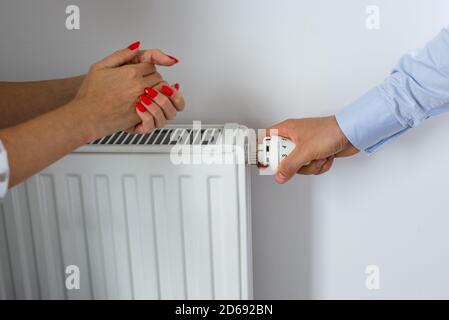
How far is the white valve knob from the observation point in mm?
735

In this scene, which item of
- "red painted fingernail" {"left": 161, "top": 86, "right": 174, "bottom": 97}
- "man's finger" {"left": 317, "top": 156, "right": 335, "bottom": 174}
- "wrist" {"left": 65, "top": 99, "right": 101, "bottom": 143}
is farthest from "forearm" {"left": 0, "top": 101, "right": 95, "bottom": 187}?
"man's finger" {"left": 317, "top": 156, "right": 335, "bottom": 174}

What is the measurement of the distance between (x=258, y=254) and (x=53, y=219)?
0.34 metres

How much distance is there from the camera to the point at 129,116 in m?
0.69

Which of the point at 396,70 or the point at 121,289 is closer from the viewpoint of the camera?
the point at 396,70

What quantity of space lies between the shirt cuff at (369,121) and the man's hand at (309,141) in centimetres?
2

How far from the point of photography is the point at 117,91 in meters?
0.68

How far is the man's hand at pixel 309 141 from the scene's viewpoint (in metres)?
0.74

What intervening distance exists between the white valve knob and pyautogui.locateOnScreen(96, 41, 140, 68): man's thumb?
210 mm

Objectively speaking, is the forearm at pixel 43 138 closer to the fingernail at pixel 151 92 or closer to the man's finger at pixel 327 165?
the fingernail at pixel 151 92

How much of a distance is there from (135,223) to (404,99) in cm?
41
